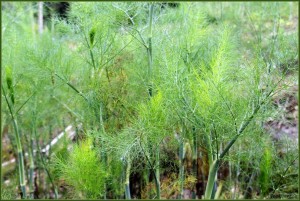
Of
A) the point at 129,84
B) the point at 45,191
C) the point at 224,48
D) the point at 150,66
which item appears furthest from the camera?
the point at 45,191

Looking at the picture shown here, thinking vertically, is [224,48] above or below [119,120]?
above

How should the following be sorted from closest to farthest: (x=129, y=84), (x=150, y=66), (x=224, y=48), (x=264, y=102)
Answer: (x=264, y=102), (x=224, y=48), (x=150, y=66), (x=129, y=84)

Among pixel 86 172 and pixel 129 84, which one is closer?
pixel 86 172

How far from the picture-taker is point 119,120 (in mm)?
2602

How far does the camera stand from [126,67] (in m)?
2.60

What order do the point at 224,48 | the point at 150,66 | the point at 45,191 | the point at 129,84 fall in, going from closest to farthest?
the point at 224,48 → the point at 150,66 → the point at 129,84 → the point at 45,191

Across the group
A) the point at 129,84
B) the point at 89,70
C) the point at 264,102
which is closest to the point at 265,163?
the point at 264,102

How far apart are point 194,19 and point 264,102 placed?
96 centimetres

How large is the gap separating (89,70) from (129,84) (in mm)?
Answer: 321

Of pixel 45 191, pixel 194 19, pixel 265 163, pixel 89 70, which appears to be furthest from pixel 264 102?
pixel 45 191

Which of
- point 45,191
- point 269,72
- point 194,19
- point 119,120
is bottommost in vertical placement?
point 45,191

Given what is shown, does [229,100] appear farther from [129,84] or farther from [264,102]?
[129,84]

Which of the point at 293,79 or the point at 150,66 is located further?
the point at 150,66

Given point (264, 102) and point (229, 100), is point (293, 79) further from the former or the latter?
point (229, 100)
